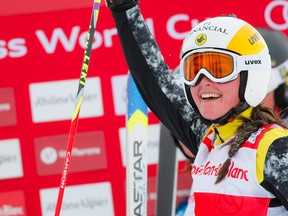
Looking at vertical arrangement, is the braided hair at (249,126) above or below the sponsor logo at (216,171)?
above

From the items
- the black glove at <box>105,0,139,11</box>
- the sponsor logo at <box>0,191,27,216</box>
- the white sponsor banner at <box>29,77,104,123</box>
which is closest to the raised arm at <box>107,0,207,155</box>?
the black glove at <box>105,0,139,11</box>

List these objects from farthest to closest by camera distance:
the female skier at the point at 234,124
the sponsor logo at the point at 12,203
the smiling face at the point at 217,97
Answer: the sponsor logo at the point at 12,203 → the smiling face at the point at 217,97 → the female skier at the point at 234,124

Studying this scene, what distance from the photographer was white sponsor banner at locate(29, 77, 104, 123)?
5621mm

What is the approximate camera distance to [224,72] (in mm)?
2332

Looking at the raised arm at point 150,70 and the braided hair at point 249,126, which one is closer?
the braided hair at point 249,126

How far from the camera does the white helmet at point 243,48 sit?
7.72ft

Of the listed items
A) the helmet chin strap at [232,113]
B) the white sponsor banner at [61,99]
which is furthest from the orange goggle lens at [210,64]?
the white sponsor banner at [61,99]

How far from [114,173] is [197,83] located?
344cm

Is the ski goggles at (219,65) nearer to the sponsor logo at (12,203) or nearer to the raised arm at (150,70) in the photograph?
the raised arm at (150,70)

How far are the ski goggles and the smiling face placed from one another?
0.06ft

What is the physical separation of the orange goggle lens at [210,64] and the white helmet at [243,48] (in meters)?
0.02

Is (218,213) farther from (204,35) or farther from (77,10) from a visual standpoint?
(77,10)

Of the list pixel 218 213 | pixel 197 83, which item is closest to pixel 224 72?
pixel 197 83

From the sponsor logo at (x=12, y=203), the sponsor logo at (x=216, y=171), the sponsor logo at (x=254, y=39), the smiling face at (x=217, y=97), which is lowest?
the sponsor logo at (x=12, y=203)
